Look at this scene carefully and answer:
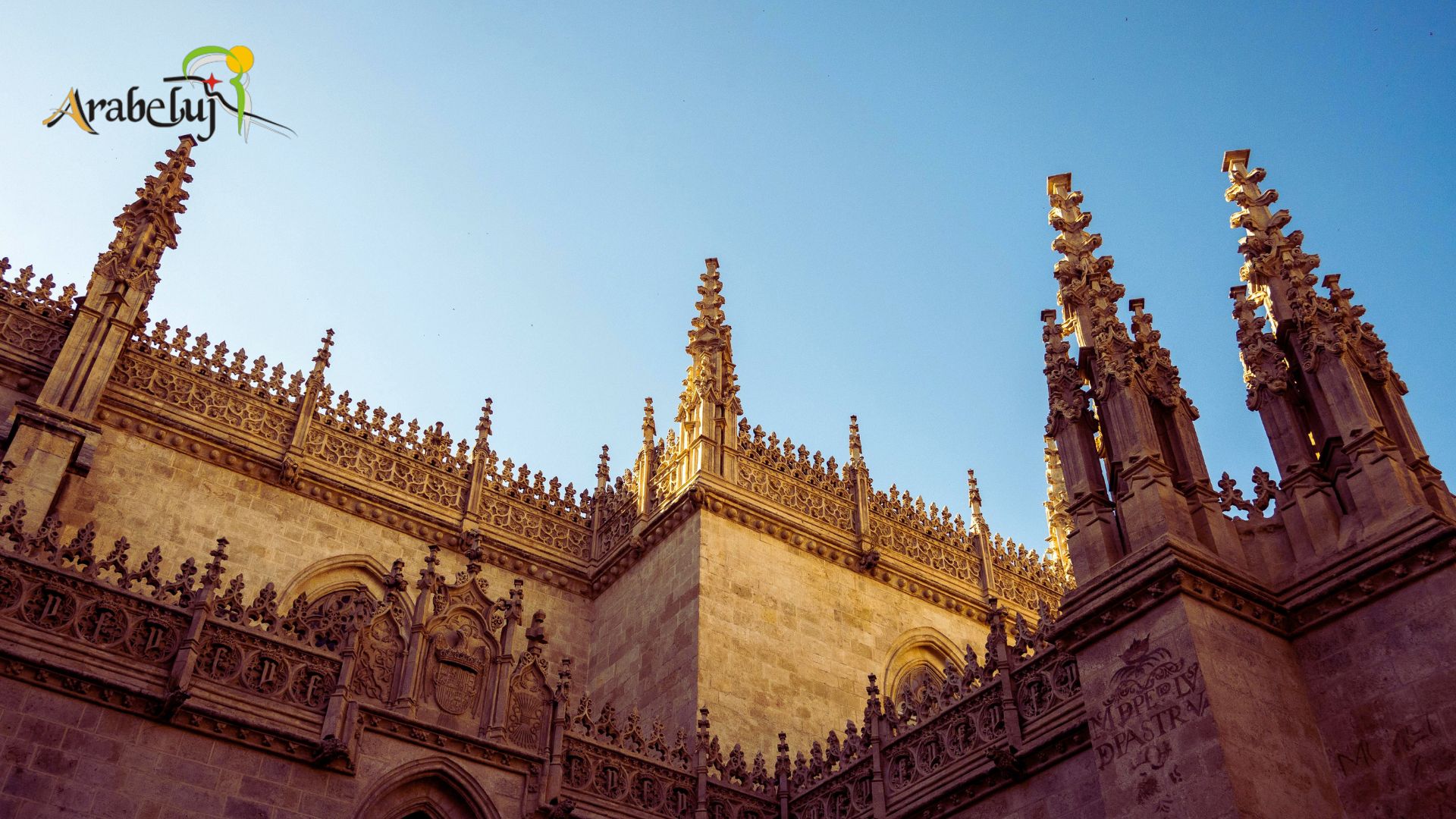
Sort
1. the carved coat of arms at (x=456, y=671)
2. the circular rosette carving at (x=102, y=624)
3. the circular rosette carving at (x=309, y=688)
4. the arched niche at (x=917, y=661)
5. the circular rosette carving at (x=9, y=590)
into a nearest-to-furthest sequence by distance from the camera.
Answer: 1. the circular rosette carving at (x=9, y=590)
2. the circular rosette carving at (x=102, y=624)
3. the circular rosette carving at (x=309, y=688)
4. the carved coat of arms at (x=456, y=671)
5. the arched niche at (x=917, y=661)

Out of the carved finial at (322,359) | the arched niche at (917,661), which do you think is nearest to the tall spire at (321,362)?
the carved finial at (322,359)

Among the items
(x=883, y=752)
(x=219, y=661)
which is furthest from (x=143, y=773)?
(x=883, y=752)

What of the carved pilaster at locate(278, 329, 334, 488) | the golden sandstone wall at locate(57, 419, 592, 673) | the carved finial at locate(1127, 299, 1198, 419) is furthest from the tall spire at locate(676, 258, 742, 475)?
the carved finial at locate(1127, 299, 1198, 419)

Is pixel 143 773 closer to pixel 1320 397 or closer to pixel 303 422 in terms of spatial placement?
pixel 303 422

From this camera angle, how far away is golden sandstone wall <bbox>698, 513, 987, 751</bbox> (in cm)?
1861

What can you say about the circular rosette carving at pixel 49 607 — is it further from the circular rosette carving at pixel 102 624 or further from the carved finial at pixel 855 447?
the carved finial at pixel 855 447

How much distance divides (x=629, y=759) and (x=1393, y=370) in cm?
982

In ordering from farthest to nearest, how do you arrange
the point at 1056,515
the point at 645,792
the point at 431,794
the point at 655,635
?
the point at 1056,515 → the point at 655,635 → the point at 645,792 → the point at 431,794

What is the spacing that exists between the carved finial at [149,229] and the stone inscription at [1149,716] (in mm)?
15817

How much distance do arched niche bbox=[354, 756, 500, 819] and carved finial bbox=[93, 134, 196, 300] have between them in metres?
10.3

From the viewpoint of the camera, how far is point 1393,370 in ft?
42.5

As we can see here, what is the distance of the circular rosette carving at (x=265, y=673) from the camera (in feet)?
41.2

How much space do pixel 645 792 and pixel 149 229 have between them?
12426 millimetres

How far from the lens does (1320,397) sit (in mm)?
12648
